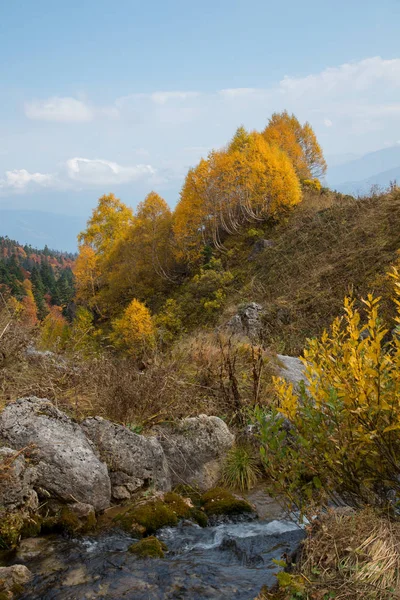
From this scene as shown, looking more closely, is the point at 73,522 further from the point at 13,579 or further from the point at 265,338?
the point at 265,338

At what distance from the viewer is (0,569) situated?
3951mm

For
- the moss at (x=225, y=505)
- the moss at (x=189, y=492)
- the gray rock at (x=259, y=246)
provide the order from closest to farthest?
the moss at (x=225, y=505)
the moss at (x=189, y=492)
the gray rock at (x=259, y=246)

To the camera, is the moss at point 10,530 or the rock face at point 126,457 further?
the rock face at point 126,457

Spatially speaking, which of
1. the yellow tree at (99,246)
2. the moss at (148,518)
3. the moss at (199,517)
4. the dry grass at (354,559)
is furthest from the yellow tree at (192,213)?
the dry grass at (354,559)

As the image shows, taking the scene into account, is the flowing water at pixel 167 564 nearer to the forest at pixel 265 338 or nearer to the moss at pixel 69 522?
the moss at pixel 69 522

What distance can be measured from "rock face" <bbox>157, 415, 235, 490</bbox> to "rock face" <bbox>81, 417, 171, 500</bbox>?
1.00 feet

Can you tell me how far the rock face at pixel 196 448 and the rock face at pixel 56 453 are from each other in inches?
46.2

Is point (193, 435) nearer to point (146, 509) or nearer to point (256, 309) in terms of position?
point (146, 509)

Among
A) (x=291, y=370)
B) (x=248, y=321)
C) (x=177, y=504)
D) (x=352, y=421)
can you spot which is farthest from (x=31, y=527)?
(x=248, y=321)

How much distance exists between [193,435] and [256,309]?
10391 mm

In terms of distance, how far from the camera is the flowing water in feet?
12.7

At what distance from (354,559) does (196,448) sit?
381cm

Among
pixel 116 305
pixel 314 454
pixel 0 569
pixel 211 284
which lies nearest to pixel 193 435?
pixel 0 569

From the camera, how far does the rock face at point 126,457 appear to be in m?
5.62
